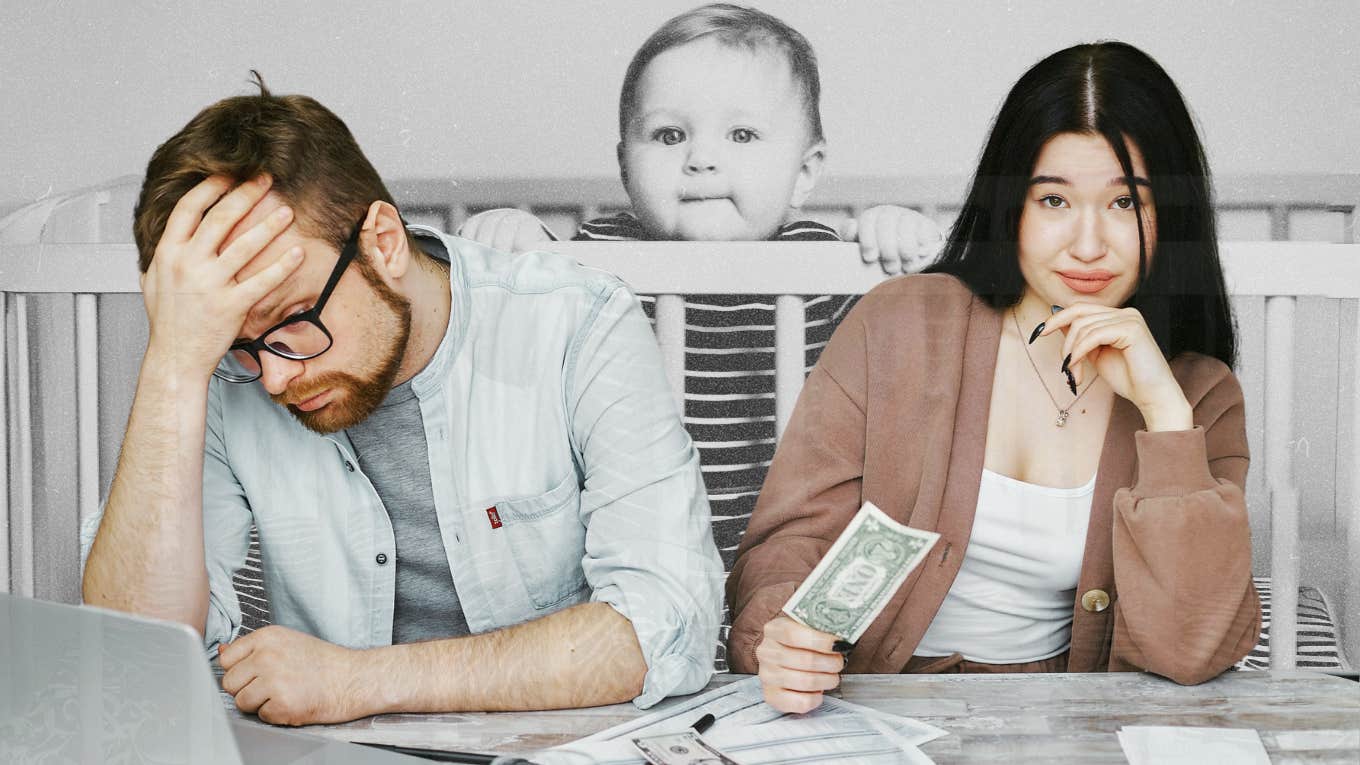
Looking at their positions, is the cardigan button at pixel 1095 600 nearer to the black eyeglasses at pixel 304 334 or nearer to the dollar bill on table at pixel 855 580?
the dollar bill on table at pixel 855 580

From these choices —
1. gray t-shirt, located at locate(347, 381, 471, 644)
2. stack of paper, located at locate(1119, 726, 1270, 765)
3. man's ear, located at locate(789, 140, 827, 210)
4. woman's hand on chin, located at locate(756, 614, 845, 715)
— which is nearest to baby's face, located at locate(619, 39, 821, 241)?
man's ear, located at locate(789, 140, 827, 210)

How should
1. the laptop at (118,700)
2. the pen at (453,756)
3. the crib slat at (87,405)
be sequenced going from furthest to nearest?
the crib slat at (87,405) → the laptop at (118,700) → the pen at (453,756)

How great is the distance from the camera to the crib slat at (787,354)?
1735 millimetres

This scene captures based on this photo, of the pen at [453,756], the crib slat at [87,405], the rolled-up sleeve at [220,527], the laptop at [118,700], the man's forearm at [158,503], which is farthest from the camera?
the crib slat at [87,405]

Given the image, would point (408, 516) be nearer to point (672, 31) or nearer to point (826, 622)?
point (826, 622)

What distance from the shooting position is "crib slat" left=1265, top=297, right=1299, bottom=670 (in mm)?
1683

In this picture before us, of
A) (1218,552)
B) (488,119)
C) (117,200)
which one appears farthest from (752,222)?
(117,200)

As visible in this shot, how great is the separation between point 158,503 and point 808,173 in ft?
3.33

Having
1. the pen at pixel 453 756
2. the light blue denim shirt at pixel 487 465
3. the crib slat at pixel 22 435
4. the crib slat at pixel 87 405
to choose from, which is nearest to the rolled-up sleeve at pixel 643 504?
the light blue denim shirt at pixel 487 465

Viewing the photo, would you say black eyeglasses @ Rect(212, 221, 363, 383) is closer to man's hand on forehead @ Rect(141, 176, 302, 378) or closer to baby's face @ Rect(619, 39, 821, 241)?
man's hand on forehead @ Rect(141, 176, 302, 378)

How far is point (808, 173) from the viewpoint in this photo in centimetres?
174

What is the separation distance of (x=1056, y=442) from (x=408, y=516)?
95 centimetres

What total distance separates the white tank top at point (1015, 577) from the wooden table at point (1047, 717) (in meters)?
0.13

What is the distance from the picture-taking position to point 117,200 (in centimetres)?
187
